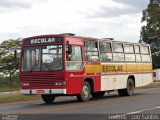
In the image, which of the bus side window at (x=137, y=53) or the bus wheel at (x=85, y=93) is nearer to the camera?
the bus wheel at (x=85, y=93)

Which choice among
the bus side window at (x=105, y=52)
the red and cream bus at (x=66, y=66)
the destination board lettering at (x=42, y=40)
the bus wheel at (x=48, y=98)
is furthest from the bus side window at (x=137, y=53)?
the destination board lettering at (x=42, y=40)

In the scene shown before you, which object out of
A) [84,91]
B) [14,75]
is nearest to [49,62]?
[84,91]

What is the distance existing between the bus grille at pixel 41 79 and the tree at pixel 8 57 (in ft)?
119

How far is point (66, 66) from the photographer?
864 inches

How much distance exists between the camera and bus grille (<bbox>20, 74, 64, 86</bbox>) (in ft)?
72.0

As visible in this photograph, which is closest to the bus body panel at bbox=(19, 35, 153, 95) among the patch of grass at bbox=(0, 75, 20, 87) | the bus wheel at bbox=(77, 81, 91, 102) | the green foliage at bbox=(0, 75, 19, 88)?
the bus wheel at bbox=(77, 81, 91, 102)

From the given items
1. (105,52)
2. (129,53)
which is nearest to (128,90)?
(129,53)

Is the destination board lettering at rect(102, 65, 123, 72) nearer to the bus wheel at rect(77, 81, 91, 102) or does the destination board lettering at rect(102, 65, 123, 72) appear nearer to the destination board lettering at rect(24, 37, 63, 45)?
the bus wheel at rect(77, 81, 91, 102)

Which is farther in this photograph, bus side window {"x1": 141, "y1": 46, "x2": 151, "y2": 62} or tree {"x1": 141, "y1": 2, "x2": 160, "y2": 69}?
tree {"x1": 141, "y1": 2, "x2": 160, "y2": 69}

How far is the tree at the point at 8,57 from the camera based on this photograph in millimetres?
59250

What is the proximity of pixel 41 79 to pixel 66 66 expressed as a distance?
4.23ft

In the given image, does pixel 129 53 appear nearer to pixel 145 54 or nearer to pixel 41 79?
pixel 145 54

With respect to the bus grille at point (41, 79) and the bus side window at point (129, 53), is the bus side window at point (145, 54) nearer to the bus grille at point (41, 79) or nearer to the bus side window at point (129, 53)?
the bus side window at point (129, 53)

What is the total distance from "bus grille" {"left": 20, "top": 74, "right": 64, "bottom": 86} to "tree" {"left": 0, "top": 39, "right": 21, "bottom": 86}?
3614 centimetres
